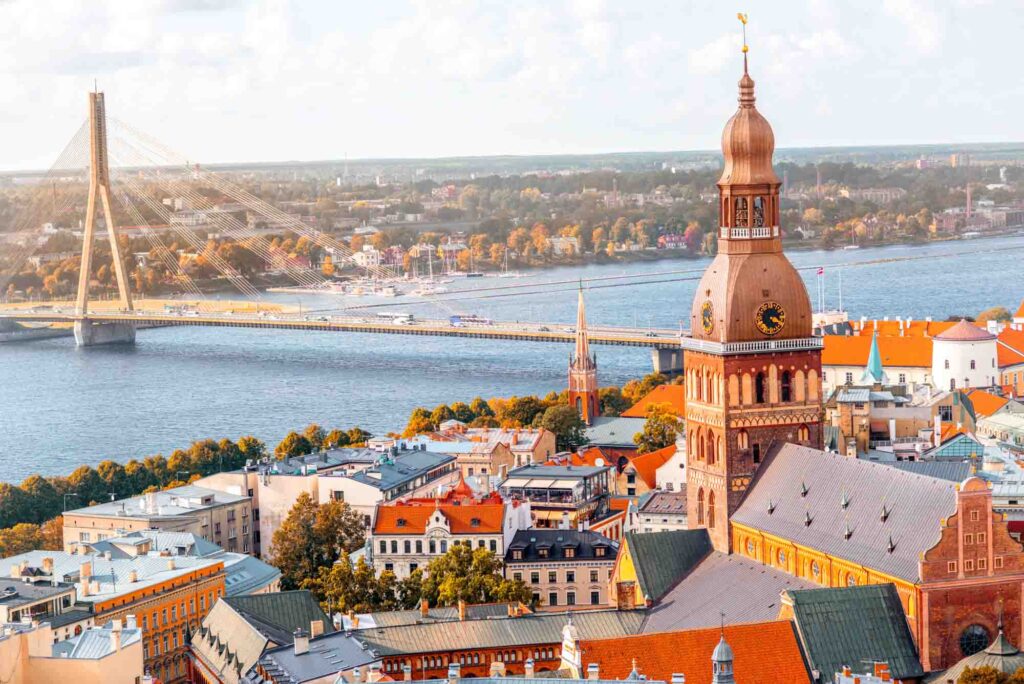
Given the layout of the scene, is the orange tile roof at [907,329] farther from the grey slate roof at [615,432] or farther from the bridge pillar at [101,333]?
the bridge pillar at [101,333]

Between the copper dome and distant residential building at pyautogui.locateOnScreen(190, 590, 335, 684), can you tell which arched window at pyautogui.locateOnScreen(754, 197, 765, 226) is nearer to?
the copper dome

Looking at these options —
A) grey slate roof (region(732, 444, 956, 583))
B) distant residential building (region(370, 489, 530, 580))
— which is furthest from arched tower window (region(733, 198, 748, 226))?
distant residential building (region(370, 489, 530, 580))

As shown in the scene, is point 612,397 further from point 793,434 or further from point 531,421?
point 793,434

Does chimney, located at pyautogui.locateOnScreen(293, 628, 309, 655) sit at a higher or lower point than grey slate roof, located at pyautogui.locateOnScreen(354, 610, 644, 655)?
higher

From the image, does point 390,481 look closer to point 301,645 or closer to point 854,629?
point 301,645

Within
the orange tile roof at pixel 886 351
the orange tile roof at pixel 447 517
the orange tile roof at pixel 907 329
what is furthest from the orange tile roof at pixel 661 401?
the orange tile roof at pixel 447 517

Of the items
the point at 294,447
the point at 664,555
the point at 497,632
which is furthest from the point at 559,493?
the point at 497,632
